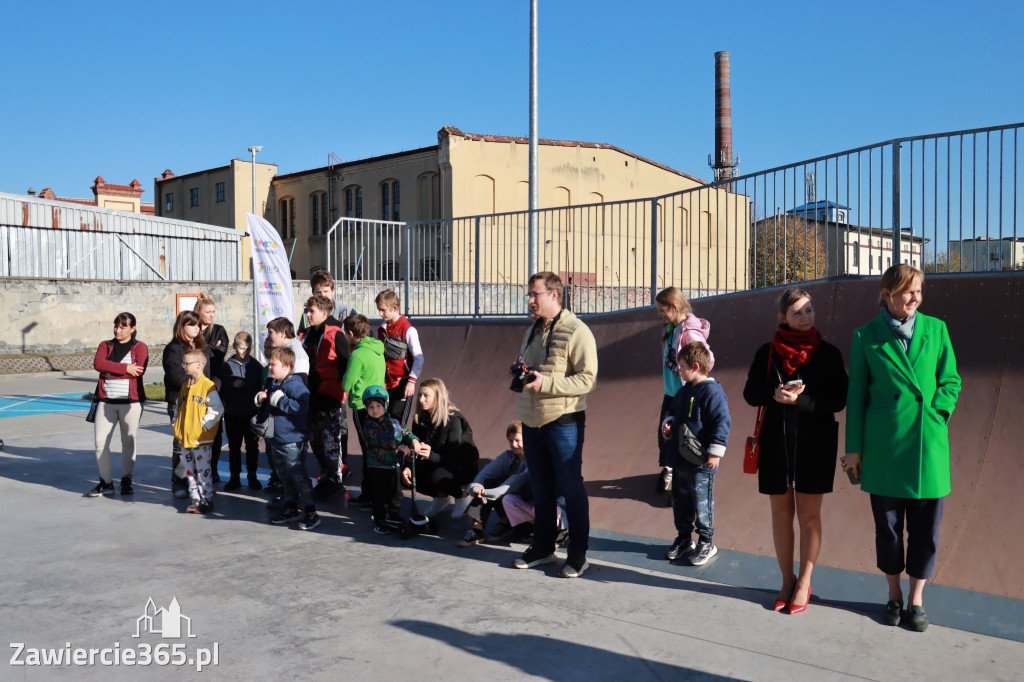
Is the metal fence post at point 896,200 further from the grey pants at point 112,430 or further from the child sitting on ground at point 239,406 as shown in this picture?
the grey pants at point 112,430

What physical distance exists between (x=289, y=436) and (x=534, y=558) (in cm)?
239

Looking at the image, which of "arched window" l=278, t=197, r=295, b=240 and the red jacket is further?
"arched window" l=278, t=197, r=295, b=240

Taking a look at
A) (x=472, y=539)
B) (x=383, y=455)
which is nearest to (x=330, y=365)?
(x=383, y=455)

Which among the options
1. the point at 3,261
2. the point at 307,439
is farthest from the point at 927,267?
the point at 3,261

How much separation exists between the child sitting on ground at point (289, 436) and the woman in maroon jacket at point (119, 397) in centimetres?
170

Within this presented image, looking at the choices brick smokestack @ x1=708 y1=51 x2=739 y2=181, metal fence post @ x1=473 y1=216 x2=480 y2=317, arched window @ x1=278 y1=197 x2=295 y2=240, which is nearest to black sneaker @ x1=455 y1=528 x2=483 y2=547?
metal fence post @ x1=473 y1=216 x2=480 y2=317

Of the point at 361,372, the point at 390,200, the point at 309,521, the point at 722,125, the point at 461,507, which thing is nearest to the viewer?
the point at 309,521

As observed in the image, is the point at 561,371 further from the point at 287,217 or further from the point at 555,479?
the point at 287,217

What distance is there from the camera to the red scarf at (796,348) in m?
4.29

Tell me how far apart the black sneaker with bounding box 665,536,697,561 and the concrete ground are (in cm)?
9

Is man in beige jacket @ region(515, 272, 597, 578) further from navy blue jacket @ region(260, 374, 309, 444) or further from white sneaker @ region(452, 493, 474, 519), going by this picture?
navy blue jacket @ region(260, 374, 309, 444)

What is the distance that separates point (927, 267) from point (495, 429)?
14.0 ft

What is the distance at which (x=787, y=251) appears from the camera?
8.17 meters

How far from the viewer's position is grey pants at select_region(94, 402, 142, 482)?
7418 millimetres
